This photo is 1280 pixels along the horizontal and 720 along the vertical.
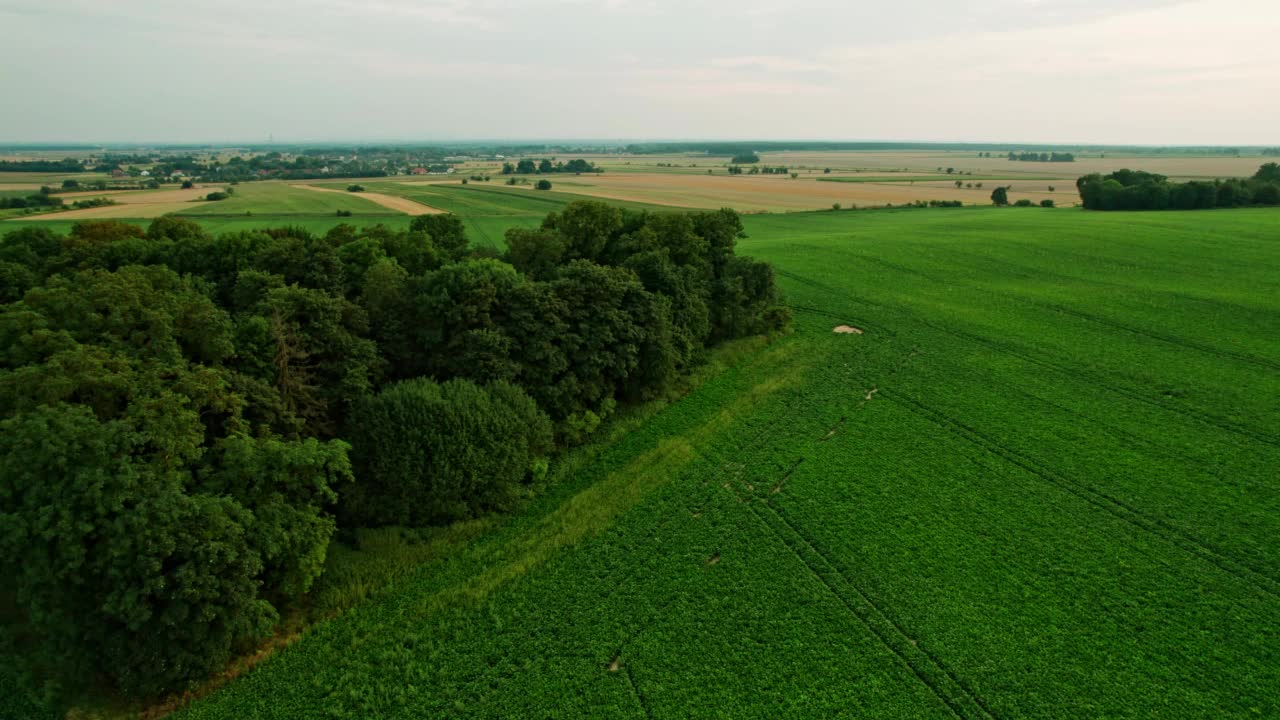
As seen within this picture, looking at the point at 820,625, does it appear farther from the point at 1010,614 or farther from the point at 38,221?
the point at 38,221

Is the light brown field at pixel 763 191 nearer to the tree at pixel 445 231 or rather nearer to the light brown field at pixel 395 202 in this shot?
the light brown field at pixel 395 202

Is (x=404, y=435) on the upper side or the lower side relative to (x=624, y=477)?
upper

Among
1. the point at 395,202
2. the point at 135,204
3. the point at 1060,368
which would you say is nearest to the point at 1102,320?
the point at 1060,368

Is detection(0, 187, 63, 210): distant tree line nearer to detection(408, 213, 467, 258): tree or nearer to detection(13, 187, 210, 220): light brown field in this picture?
detection(13, 187, 210, 220): light brown field

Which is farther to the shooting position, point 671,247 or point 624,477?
point 671,247

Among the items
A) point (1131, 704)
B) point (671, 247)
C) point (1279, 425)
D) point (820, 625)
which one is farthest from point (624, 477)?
point (1279, 425)

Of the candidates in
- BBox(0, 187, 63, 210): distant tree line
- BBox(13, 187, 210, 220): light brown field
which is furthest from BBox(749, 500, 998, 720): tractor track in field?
BBox(0, 187, 63, 210): distant tree line

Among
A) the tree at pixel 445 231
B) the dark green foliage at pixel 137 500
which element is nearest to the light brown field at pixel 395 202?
the tree at pixel 445 231

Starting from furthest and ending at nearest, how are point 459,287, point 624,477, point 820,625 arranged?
point 459,287
point 624,477
point 820,625
